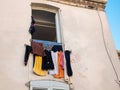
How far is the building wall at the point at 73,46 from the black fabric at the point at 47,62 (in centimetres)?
33

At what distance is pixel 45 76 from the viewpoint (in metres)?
7.33

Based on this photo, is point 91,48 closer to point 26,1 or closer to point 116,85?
point 116,85

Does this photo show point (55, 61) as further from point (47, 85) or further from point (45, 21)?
point (45, 21)

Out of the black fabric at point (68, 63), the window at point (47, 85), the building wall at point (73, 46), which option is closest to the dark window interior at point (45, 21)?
the building wall at point (73, 46)

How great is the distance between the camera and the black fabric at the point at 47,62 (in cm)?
750

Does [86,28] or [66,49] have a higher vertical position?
[86,28]

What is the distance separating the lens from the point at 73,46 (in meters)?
8.40

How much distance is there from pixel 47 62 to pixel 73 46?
50.6 inches

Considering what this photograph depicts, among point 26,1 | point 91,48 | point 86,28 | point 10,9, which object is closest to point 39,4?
point 26,1

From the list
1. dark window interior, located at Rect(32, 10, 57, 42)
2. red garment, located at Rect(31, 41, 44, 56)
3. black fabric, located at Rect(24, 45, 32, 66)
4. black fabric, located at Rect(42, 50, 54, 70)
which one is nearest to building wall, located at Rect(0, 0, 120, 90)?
black fabric, located at Rect(24, 45, 32, 66)

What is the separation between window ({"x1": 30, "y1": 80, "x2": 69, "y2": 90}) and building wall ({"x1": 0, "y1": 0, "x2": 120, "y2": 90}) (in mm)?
187

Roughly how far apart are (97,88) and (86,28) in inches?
96.5

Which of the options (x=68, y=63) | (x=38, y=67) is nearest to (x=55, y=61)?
(x=68, y=63)

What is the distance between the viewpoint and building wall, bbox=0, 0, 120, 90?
7.09 m
